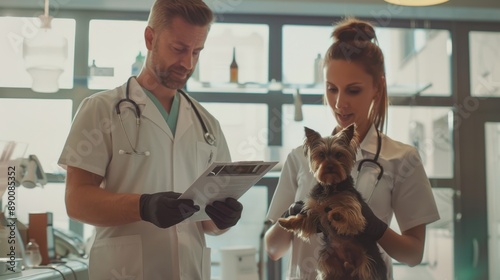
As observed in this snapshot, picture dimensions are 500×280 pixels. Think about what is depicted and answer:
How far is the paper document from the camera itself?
1636 mm

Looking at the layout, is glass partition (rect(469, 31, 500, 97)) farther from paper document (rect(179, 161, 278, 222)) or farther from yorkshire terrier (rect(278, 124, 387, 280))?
paper document (rect(179, 161, 278, 222))

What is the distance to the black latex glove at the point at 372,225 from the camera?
170 centimetres

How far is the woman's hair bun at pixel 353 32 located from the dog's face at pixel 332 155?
0.46 m

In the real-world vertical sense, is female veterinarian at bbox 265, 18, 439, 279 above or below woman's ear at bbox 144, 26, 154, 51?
below

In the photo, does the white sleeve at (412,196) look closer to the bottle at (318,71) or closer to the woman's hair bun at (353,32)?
the woman's hair bun at (353,32)

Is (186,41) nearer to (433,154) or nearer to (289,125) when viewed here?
(289,125)

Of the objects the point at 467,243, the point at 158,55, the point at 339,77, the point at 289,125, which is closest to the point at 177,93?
the point at 158,55

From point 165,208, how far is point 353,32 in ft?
3.20

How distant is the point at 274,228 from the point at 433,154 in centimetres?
331

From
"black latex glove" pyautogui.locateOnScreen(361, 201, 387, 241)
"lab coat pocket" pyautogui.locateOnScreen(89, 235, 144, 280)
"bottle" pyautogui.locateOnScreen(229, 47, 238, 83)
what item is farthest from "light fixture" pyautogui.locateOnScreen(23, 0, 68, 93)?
"black latex glove" pyautogui.locateOnScreen(361, 201, 387, 241)

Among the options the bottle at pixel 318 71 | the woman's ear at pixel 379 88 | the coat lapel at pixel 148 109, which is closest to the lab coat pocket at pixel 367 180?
the woman's ear at pixel 379 88

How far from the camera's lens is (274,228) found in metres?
1.97

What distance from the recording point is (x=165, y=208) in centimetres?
166

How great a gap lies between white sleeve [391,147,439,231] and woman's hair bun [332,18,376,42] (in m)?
0.46
